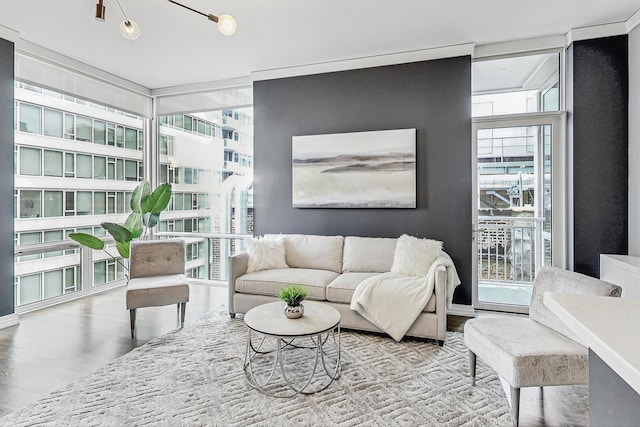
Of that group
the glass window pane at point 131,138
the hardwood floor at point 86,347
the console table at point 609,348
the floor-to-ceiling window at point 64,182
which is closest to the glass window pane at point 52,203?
the floor-to-ceiling window at point 64,182

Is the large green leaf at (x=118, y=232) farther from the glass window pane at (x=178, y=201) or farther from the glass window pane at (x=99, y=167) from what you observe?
the glass window pane at (x=178, y=201)

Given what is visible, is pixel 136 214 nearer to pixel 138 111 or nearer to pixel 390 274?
pixel 138 111

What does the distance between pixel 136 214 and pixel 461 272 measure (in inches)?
151

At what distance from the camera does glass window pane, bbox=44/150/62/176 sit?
167 inches

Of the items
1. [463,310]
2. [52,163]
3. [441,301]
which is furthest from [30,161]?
[463,310]

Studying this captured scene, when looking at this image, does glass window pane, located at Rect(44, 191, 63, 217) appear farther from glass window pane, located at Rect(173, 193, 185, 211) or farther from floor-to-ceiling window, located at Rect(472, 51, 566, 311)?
floor-to-ceiling window, located at Rect(472, 51, 566, 311)

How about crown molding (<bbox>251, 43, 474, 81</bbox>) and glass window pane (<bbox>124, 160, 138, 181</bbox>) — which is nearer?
crown molding (<bbox>251, 43, 474, 81</bbox>)

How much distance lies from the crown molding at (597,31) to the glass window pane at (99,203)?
18.8 feet

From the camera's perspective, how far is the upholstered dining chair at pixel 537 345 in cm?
192

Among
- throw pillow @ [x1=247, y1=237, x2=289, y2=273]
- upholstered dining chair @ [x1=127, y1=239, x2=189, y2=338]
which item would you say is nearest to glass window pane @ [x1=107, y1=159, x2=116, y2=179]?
upholstered dining chair @ [x1=127, y1=239, x2=189, y2=338]

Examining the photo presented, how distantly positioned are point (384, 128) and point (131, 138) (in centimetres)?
368

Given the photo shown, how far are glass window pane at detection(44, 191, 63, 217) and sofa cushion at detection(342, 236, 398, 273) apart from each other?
3.46 meters

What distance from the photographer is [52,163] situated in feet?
14.1

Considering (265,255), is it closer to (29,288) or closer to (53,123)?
(29,288)
